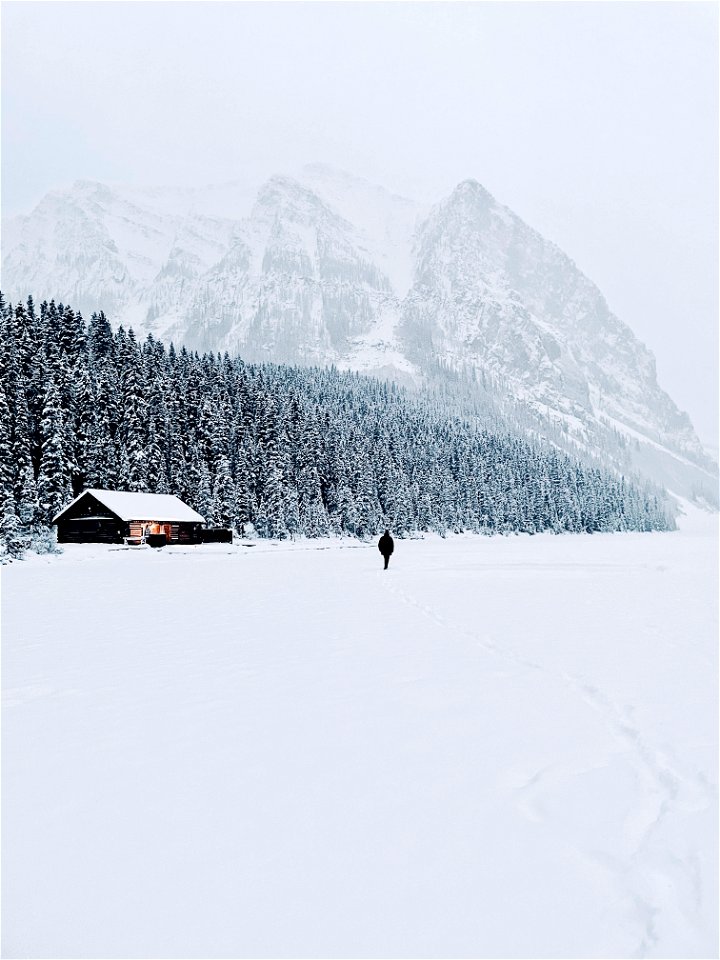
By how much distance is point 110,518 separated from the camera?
58.6 metres

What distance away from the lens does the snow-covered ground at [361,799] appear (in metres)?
3.80

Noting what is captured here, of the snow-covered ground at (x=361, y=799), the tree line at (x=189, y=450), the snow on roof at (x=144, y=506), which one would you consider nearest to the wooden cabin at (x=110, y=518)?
the snow on roof at (x=144, y=506)

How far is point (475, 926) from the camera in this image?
375cm

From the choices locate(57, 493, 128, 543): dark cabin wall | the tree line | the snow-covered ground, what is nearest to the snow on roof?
locate(57, 493, 128, 543): dark cabin wall

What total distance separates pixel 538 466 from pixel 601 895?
171 m

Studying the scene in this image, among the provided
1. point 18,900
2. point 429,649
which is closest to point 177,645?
point 429,649

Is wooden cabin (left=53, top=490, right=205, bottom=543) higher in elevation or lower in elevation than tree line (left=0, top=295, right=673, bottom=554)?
lower

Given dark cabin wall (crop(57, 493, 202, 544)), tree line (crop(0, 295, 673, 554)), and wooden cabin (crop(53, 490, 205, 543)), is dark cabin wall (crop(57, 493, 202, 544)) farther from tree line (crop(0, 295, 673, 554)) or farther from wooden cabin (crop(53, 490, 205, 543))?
tree line (crop(0, 295, 673, 554))

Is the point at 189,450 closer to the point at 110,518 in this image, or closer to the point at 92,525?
the point at 92,525

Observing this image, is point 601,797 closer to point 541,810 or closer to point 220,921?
point 541,810

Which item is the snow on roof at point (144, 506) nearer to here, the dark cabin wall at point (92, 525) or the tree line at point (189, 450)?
the dark cabin wall at point (92, 525)

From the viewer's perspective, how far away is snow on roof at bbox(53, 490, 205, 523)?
190 ft

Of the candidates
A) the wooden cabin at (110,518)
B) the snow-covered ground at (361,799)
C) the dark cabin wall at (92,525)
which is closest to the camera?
the snow-covered ground at (361,799)

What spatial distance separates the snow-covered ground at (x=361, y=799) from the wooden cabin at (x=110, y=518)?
4788cm
